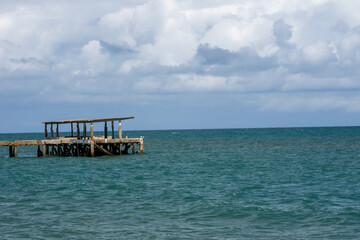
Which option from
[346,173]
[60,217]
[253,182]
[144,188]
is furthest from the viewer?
[346,173]

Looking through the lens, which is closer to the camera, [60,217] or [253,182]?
[60,217]

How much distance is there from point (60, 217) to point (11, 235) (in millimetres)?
2854

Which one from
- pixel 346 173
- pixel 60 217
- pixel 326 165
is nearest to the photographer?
pixel 60 217

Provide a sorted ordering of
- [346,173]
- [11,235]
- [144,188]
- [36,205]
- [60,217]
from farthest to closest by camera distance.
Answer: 1. [346,173]
2. [144,188]
3. [36,205]
4. [60,217]
5. [11,235]

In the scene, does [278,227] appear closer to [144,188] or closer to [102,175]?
[144,188]

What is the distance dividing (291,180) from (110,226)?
15912 mm

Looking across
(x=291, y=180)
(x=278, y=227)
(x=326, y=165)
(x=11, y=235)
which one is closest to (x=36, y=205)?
(x=11, y=235)

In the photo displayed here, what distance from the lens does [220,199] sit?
22.3 m

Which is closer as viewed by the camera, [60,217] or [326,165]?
[60,217]

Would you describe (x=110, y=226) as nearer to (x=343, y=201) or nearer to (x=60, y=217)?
(x=60, y=217)

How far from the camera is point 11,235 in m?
15.9

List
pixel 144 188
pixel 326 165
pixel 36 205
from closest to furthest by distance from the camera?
1. pixel 36 205
2. pixel 144 188
3. pixel 326 165

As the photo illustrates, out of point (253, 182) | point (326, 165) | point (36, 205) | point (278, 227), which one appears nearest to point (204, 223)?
point (278, 227)

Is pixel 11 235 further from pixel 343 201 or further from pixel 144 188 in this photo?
pixel 343 201
